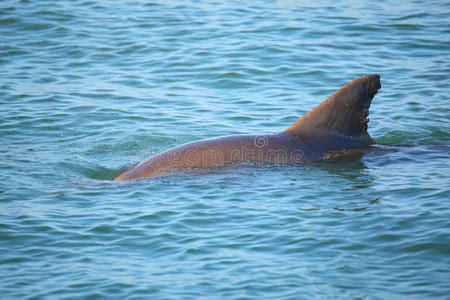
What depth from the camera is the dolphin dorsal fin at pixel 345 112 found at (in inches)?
328

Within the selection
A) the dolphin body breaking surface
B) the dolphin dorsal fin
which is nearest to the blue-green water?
the dolphin body breaking surface

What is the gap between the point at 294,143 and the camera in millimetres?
8531

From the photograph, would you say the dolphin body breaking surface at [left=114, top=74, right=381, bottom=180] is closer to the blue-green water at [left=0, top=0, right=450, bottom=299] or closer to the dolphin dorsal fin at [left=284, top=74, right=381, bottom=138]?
the dolphin dorsal fin at [left=284, top=74, right=381, bottom=138]

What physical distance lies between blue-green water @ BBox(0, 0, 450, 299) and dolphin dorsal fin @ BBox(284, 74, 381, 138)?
19.6 inches

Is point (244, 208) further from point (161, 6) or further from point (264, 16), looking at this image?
point (161, 6)

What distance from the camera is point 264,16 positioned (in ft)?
58.5

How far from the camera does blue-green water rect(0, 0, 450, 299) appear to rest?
233 inches

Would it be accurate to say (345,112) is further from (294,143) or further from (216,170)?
(216,170)

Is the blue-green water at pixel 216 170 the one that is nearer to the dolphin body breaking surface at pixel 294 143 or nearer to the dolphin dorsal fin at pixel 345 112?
the dolphin body breaking surface at pixel 294 143

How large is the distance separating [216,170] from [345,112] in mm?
1949

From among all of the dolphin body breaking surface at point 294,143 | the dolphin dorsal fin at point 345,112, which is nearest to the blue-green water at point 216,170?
the dolphin body breaking surface at point 294,143

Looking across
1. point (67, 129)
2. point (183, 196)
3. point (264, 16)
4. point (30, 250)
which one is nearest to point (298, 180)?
point (183, 196)

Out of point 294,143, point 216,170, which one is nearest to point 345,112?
point 294,143

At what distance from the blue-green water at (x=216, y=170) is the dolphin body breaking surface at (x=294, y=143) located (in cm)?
20
